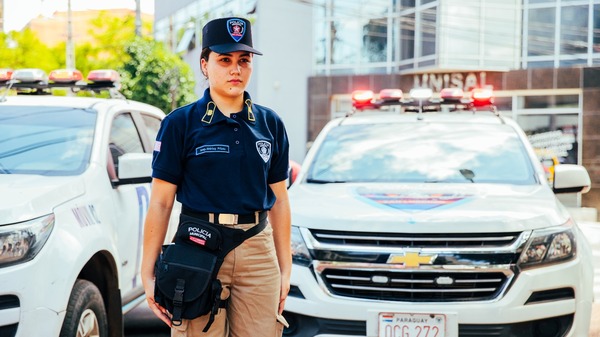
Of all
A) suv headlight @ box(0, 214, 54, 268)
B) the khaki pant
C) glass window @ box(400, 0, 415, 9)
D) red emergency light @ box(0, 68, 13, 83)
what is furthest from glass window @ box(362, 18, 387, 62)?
the khaki pant

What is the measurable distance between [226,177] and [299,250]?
4.57ft

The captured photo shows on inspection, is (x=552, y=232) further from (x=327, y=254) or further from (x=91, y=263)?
(x=91, y=263)

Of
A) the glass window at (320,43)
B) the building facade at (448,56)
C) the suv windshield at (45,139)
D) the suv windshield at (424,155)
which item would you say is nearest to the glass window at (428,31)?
the building facade at (448,56)

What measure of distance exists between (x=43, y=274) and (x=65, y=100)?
1.83 metres

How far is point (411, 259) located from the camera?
3723mm

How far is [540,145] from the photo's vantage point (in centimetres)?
2238

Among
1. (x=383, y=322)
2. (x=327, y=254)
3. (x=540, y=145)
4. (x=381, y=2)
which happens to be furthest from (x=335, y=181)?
(x=381, y=2)

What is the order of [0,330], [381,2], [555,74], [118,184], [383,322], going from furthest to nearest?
[381,2]
[555,74]
[118,184]
[383,322]
[0,330]

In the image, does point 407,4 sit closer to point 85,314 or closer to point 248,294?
point 85,314

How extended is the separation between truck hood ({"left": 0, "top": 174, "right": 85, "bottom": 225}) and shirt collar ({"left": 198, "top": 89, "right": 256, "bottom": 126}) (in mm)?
1061

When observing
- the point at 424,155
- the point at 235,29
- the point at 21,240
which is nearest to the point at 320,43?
the point at 424,155

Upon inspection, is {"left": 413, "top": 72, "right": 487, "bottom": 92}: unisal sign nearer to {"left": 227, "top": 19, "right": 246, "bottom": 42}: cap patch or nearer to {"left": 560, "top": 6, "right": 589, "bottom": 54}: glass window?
{"left": 560, "top": 6, "right": 589, "bottom": 54}: glass window

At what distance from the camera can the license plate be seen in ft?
11.8

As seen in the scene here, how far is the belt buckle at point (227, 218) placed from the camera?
2.55m
